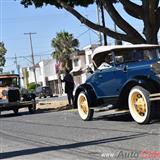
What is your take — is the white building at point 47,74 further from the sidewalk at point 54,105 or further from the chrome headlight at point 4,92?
the chrome headlight at point 4,92

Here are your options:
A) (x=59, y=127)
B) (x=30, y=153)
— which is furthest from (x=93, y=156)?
(x=59, y=127)

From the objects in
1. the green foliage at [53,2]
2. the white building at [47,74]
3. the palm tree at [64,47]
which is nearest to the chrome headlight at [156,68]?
the green foliage at [53,2]

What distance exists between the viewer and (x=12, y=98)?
25516 mm

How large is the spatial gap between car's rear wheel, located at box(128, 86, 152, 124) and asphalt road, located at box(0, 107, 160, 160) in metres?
0.21

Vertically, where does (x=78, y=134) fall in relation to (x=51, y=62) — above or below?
below

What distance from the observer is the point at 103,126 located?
1404 cm

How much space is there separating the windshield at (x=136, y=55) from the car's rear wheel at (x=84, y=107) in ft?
5.47

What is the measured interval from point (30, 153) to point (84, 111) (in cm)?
609

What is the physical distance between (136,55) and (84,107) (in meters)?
2.38

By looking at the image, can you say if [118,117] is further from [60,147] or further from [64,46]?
[64,46]

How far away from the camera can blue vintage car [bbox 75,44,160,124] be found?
13031 millimetres

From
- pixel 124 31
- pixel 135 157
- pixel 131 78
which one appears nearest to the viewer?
pixel 135 157

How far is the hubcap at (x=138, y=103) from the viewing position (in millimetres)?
13180

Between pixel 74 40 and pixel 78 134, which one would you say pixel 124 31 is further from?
pixel 74 40
